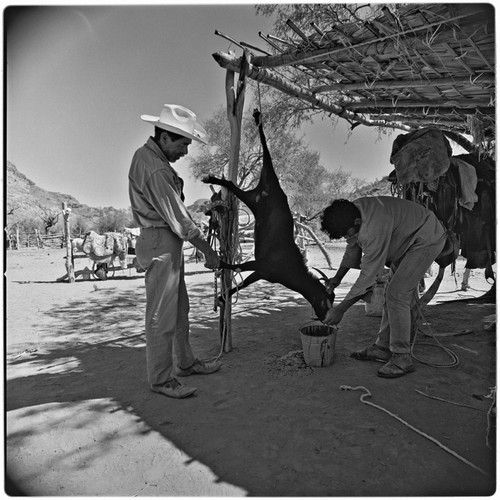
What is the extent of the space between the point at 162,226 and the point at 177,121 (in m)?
0.78

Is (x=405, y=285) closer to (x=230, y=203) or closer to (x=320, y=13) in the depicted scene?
(x=230, y=203)

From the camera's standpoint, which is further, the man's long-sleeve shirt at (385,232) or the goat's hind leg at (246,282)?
the goat's hind leg at (246,282)

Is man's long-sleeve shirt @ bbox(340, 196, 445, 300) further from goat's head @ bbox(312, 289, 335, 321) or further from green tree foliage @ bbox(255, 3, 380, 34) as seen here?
green tree foliage @ bbox(255, 3, 380, 34)

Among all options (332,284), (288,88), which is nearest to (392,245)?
(332,284)

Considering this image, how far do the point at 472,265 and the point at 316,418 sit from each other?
313cm

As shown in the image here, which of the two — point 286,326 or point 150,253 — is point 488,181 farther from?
point 150,253

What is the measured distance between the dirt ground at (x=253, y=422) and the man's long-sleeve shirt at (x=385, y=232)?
936mm

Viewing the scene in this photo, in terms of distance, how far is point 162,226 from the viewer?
2.78 metres

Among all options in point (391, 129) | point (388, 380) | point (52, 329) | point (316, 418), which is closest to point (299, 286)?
point (388, 380)

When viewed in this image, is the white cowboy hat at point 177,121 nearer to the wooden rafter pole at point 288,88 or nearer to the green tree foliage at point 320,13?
the wooden rafter pole at point 288,88

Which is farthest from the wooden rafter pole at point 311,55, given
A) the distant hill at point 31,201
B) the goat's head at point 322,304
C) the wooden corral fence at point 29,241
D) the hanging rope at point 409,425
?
the wooden corral fence at point 29,241

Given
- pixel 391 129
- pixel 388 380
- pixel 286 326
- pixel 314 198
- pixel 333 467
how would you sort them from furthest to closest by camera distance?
pixel 314 198 < pixel 391 129 < pixel 286 326 < pixel 388 380 < pixel 333 467

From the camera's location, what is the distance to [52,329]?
5.11 meters

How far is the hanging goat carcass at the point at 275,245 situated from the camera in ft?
12.1
